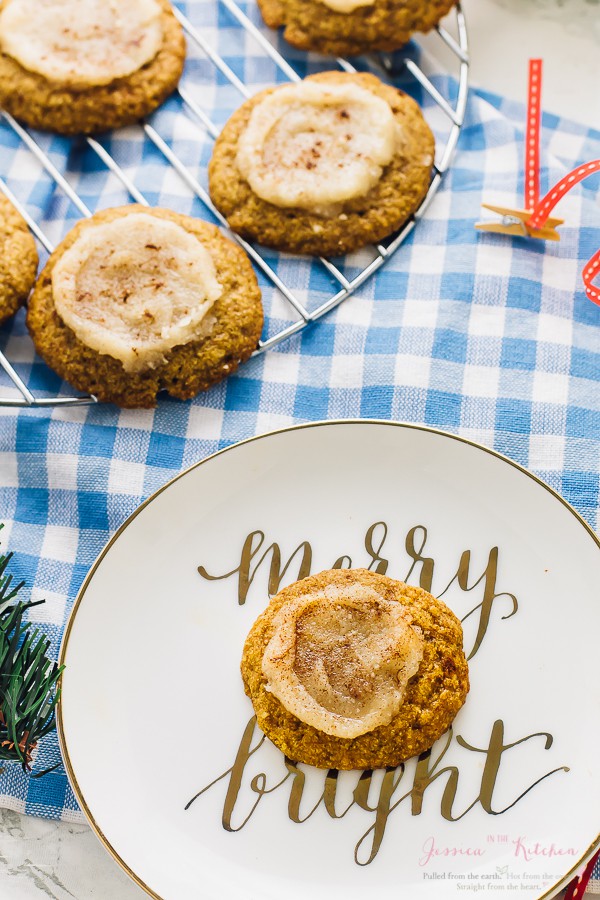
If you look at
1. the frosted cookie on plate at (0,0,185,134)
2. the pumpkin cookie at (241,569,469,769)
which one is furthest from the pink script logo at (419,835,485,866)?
the frosted cookie on plate at (0,0,185,134)

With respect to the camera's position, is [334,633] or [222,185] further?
[222,185]

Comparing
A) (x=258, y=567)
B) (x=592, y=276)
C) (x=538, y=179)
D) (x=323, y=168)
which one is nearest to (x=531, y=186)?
(x=538, y=179)

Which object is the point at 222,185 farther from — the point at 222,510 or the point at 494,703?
the point at 494,703

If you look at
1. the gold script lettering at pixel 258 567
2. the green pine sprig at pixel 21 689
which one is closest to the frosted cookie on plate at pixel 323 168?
the gold script lettering at pixel 258 567

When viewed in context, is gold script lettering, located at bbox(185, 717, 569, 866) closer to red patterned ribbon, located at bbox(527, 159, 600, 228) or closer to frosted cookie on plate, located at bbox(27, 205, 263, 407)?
frosted cookie on plate, located at bbox(27, 205, 263, 407)

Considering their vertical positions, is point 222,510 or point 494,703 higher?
point 222,510

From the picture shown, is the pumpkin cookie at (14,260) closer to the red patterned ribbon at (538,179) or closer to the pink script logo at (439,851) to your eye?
the red patterned ribbon at (538,179)

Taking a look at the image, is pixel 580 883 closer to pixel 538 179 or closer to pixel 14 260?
pixel 538 179

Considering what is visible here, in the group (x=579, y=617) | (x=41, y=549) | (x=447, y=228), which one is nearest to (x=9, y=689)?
(x=41, y=549)
